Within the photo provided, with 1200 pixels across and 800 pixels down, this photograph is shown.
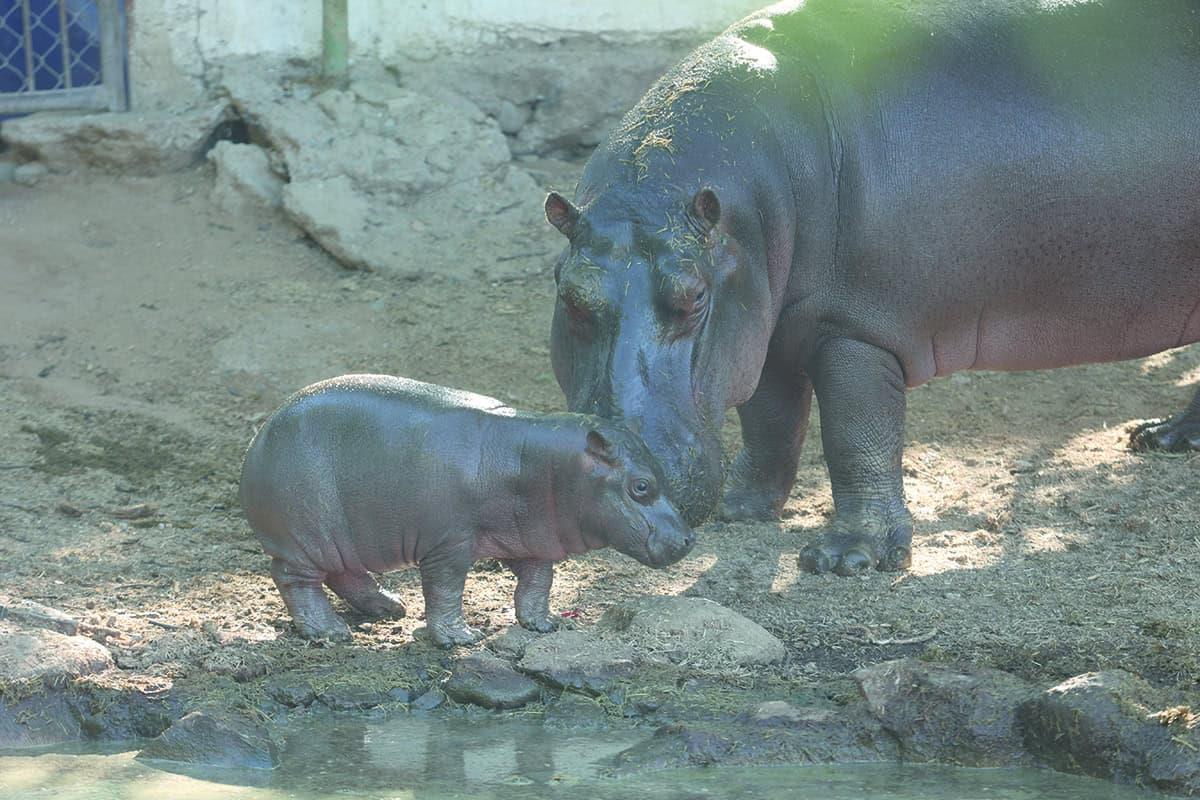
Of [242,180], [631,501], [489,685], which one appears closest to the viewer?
[489,685]

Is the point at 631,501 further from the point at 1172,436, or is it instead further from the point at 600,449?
the point at 1172,436

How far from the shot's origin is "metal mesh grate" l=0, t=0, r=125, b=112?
946 centimetres

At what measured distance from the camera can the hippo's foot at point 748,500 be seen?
262 inches

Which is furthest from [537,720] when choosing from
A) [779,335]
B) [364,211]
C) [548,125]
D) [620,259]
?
[548,125]

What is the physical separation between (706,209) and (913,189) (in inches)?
38.5

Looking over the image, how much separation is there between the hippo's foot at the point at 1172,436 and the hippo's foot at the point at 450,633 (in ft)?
12.0

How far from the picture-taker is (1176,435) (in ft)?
24.5

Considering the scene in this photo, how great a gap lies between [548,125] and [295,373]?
106 inches

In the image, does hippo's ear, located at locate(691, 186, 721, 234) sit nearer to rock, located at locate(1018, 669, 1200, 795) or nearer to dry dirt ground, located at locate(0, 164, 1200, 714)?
dry dirt ground, located at locate(0, 164, 1200, 714)

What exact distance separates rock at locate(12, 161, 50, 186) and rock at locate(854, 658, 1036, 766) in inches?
254

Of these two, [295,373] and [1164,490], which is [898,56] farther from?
[295,373]

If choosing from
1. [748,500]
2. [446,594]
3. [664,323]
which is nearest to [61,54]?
[748,500]

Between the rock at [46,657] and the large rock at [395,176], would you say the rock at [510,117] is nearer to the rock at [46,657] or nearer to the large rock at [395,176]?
the large rock at [395,176]

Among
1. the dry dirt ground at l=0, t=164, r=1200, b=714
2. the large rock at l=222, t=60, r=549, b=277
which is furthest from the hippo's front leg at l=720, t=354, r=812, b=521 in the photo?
the large rock at l=222, t=60, r=549, b=277
